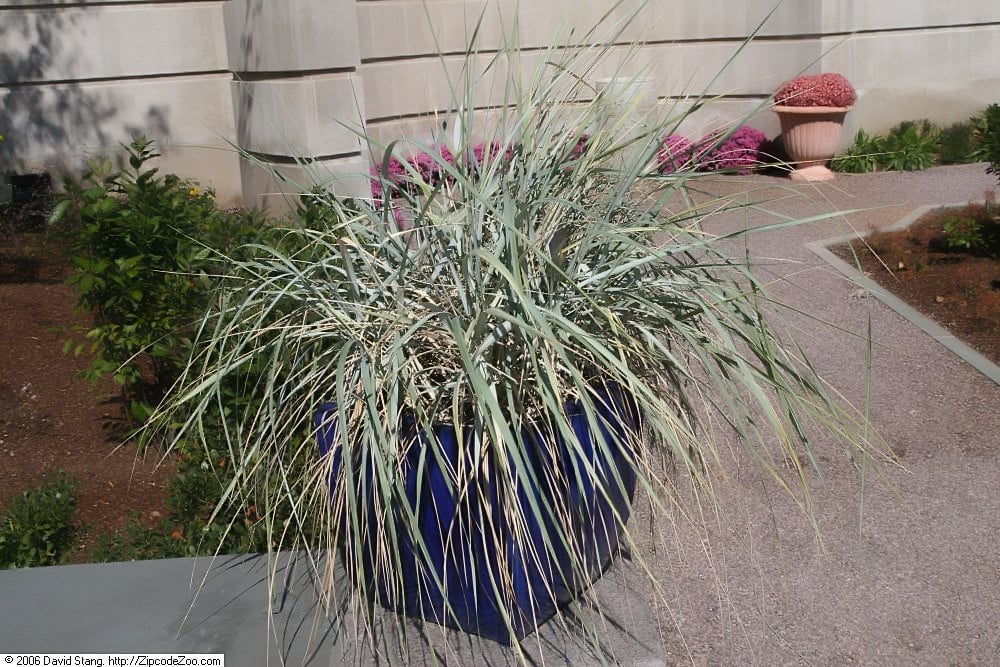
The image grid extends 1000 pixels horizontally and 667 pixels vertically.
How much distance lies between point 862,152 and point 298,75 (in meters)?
7.35

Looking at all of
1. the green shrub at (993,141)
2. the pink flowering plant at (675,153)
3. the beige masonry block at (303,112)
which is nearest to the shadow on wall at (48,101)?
the beige masonry block at (303,112)

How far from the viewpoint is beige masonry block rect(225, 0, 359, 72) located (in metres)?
8.33

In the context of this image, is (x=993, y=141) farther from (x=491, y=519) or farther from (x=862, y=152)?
(x=491, y=519)

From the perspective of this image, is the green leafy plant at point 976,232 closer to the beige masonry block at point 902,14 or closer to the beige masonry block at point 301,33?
the beige masonry block at point 902,14

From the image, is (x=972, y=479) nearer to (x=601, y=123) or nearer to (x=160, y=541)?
(x=601, y=123)

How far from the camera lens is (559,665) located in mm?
2795

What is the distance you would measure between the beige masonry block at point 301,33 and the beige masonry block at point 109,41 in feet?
2.66

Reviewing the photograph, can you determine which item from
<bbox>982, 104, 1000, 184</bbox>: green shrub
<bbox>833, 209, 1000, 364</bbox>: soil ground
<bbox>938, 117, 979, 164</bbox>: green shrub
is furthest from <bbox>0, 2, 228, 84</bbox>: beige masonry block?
<bbox>938, 117, 979, 164</bbox>: green shrub

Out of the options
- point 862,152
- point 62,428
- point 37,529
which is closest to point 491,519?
point 37,529

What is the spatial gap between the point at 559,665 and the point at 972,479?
8.35 feet

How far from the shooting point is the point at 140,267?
424cm

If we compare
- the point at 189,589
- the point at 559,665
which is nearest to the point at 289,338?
the point at 189,589

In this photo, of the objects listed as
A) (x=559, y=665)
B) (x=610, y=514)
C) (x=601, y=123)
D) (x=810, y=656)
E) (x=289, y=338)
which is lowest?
(x=810, y=656)

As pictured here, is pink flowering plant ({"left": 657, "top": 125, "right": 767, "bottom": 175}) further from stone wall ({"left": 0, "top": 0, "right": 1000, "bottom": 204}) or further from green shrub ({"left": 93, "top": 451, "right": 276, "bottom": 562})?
stone wall ({"left": 0, "top": 0, "right": 1000, "bottom": 204})
